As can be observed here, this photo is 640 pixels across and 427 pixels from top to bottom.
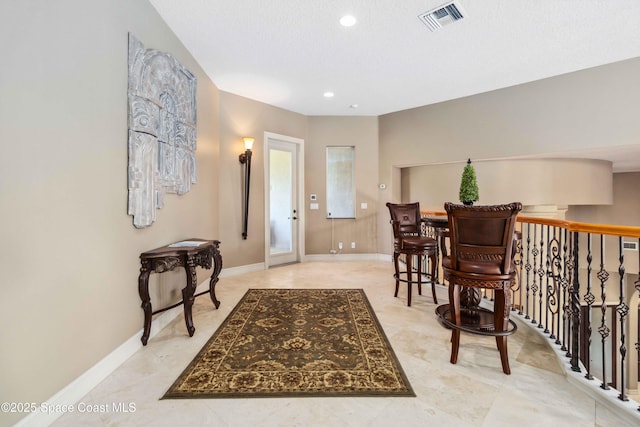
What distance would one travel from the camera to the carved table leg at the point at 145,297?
2.28 meters

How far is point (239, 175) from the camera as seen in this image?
185 inches

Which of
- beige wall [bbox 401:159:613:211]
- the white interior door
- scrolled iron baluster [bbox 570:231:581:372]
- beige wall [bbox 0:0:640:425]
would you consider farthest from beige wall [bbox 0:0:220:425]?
beige wall [bbox 401:159:613:211]

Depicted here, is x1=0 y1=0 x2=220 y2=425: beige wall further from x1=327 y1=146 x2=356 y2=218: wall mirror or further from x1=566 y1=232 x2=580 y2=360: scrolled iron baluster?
x1=327 y1=146 x2=356 y2=218: wall mirror

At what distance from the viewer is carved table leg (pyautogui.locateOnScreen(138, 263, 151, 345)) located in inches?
89.6

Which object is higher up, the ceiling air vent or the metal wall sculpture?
the ceiling air vent

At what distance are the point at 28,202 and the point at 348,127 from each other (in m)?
5.10

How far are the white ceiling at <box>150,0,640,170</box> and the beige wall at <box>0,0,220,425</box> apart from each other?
894 millimetres

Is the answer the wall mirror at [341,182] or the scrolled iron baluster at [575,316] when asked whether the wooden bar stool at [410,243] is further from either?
the wall mirror at [341,182]

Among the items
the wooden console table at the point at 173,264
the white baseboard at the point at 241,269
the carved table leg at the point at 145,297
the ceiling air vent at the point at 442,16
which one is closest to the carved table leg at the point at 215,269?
the wooden console table at the point at 173,264

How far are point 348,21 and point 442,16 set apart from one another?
0.90 metres

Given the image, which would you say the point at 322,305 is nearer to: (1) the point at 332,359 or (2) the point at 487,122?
(1) the point at 332,359

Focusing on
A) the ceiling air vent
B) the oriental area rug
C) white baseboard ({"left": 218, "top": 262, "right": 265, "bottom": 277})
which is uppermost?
the ceiling air vent

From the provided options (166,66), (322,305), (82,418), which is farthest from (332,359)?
(166,66)

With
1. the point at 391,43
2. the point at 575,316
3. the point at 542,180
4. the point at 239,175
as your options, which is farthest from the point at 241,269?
the point at 542,180
